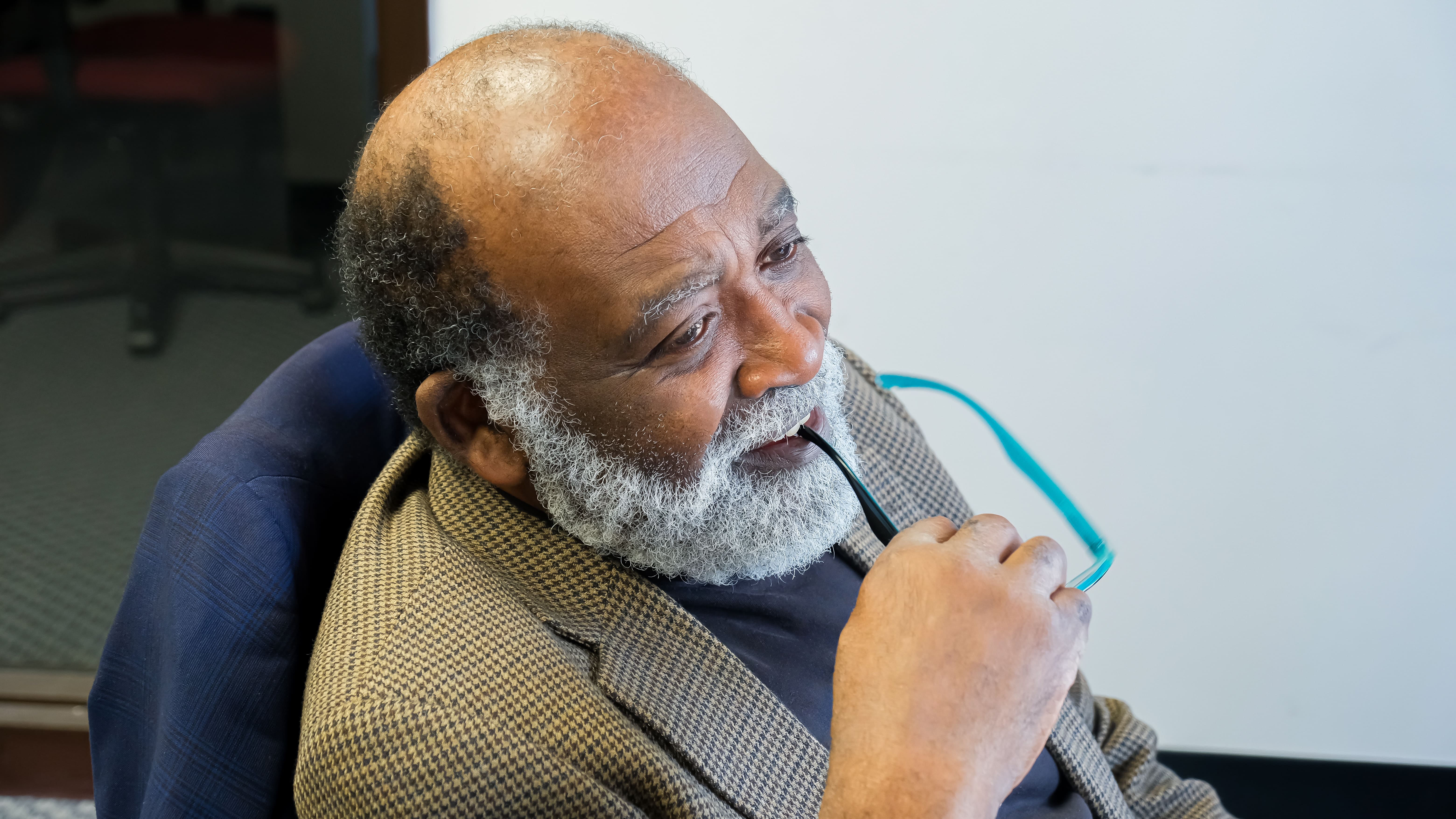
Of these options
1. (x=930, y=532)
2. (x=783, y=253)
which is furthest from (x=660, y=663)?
(x=783, y=253)

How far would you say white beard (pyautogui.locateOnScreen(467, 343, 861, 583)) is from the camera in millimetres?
921

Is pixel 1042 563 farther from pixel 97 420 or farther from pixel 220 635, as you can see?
pixel 97 420

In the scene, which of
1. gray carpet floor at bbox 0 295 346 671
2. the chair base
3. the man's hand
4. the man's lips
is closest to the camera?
the man's hand

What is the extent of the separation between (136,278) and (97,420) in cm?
35

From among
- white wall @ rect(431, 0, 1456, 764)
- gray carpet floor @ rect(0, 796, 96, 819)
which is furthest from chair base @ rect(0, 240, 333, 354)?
white wall @ rect(431, 0, 1456, 764)

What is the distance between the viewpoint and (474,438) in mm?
979

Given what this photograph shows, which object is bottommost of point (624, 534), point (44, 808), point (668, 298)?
point (44, 808)

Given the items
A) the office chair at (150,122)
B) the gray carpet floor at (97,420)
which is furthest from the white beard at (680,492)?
the gray carpet floor at (97,420)

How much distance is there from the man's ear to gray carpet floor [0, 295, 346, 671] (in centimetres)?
139

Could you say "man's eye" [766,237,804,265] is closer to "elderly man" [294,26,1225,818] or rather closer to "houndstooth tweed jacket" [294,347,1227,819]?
"elderly man" [294,26,1225,818]

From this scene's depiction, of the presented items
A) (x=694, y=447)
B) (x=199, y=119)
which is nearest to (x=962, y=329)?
(x=694, y=447)

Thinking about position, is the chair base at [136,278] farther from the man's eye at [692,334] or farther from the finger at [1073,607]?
the finger at [1073,607]

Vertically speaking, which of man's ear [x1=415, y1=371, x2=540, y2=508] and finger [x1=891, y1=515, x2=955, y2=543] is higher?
finger [x1=891, y1=515, x2=955, y2=543]

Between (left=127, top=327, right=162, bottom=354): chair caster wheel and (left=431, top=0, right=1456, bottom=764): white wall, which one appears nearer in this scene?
(left=431, top=0, right=1456, bottom=764): white wall
